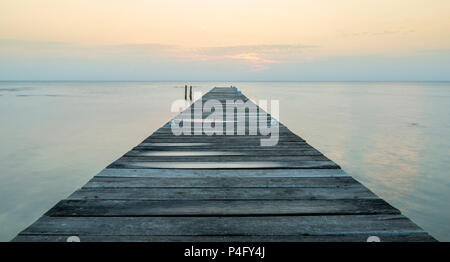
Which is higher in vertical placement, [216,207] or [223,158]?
[223,158]

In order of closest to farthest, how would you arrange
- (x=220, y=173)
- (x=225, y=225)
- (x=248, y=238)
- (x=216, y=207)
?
1. (x=248, y=238)
2. (x=225, y=225)
3. (x=216, y=207)
4. (x=220, y=173)

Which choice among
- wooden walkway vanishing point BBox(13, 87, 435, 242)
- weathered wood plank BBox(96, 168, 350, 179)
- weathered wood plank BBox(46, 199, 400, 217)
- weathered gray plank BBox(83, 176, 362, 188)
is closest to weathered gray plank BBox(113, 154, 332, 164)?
wooden walkway vanishing point BBox(13, 87, 435, 242)

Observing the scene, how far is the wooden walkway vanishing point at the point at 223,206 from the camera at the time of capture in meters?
2.22

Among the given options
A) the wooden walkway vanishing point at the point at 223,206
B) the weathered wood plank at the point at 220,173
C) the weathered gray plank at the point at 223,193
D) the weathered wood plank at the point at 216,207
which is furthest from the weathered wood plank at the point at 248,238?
the weathered wood plank at the point at 220,173

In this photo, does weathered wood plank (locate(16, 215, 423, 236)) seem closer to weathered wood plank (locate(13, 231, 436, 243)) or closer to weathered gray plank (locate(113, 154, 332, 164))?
weathered wood plank (locate(13, 231, 436, 243))

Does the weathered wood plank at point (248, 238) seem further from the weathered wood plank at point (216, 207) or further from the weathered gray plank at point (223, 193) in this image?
the weathered gray plank at point (223, 193)

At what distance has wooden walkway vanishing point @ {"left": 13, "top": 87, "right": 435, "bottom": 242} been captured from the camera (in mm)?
2217

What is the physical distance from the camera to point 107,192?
3.00m

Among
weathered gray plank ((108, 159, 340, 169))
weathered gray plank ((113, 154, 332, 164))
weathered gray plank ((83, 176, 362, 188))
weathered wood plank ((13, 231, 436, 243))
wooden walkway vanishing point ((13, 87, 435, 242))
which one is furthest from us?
weathered gray plank ((113, 154, 332, 164))

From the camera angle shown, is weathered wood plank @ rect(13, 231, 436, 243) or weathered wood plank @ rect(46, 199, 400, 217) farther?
weathered wood plank @ rect(46, 199, 400, 217)

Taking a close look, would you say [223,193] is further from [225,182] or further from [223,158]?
[223,158]

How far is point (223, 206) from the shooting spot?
271cm

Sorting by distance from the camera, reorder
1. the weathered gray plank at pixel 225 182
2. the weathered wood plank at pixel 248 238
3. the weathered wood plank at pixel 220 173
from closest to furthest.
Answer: the weathered wood plank at pixel 248 238, the weathered gray plank at pixel 225 182, the weathered wood plank at pixel 220 173

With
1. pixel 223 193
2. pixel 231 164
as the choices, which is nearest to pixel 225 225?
pixel 223 193
